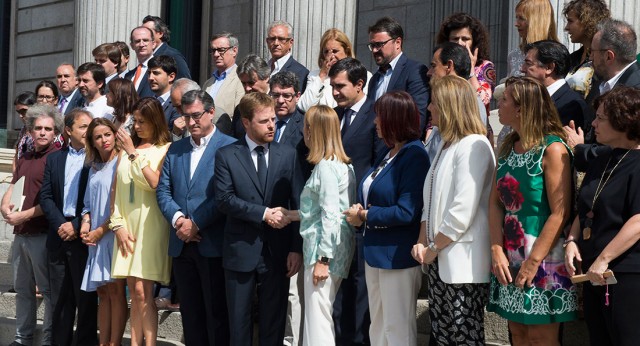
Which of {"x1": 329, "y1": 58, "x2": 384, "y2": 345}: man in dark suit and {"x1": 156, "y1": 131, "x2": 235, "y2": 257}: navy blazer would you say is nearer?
{"x1": 329, "y1": 58, "x2": 384, "y2": 345}: man in dark suit

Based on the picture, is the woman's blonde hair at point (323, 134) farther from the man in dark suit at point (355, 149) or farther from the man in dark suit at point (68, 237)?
the man in dark suit at point (68, 237)

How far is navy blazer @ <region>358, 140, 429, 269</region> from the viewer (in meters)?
7.02

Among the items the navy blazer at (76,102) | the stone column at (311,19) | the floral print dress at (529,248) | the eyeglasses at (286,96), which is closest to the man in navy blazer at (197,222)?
the eyeglasses at (286,96)

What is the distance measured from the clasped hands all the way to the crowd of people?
0.7 inches

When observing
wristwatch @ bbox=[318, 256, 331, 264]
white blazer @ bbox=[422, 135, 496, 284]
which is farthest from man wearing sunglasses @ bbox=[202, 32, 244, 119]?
white blazer @ bbox=[422, 135, 496, 284]

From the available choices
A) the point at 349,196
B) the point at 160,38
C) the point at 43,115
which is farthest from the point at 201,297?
the point at 160,38

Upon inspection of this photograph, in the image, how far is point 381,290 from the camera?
7.08 meters

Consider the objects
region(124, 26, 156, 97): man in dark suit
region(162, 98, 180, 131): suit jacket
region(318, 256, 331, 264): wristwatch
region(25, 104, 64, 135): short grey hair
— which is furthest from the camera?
region(124, 26, 156, 97): man in dark suit

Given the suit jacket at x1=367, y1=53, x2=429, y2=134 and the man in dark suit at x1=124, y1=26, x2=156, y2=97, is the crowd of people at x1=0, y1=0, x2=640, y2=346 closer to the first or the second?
the suit jacket at x1=367, y1=53, x2=429, y2=134

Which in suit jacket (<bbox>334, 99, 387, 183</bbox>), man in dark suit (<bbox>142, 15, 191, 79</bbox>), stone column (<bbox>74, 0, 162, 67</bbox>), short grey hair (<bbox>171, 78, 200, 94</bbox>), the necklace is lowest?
the necklace

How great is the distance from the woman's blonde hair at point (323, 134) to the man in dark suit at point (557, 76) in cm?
145

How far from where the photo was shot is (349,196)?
7691 millimetres

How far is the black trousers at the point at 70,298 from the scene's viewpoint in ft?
31.2

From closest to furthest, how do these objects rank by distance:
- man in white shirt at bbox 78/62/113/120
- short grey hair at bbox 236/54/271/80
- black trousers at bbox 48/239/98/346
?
short grey hair at bbox 236/54/271/80
black trousers at bbox 48/239/98/346
man in white shirt at bbox 78/62/113/120
